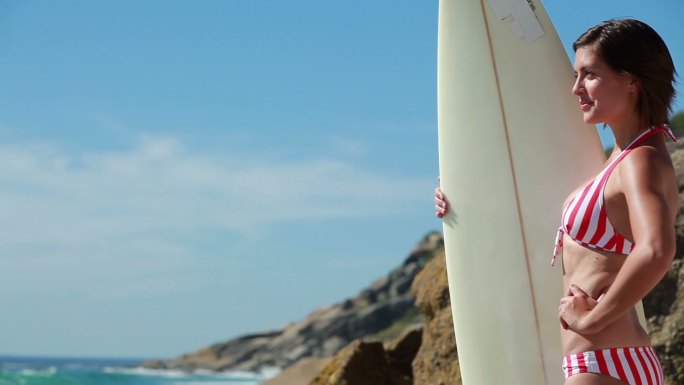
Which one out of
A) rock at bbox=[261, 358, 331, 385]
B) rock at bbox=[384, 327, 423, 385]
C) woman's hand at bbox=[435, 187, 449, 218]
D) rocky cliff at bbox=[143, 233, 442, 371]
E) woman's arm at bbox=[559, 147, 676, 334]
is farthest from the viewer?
rocky cliff at bbox=[143, 233, 442, 371]

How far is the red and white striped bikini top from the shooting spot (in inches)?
87.6

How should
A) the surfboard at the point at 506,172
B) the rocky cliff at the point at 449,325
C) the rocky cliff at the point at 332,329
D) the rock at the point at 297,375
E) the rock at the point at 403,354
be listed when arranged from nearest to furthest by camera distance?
1. the surfboard at the point at 506,172
2. the rocky cliff at the point at 449,325
3. the rock at the point at 403,354
4. the rock at the point at 297,375
5. the rocky cliff at the point at 332,329

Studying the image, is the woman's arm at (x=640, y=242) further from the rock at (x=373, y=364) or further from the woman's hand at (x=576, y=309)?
the rock at (x=373, y=364)

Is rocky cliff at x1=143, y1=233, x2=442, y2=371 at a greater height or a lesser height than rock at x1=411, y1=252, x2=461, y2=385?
greater

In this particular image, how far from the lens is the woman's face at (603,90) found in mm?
2303

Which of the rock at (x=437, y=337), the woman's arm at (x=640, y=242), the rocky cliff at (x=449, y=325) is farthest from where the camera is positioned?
the rock at (x=437, y=337)

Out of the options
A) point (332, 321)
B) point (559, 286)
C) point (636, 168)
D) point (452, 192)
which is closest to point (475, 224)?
point (452, 192)

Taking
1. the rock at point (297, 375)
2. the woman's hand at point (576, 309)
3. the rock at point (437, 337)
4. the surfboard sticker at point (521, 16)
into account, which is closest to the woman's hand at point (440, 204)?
the surfboard sticker at point (521, 16)

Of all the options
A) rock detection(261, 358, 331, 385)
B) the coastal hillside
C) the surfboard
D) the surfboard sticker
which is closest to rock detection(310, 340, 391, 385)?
the coastal hillside

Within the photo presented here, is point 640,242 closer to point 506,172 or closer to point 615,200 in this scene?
point 615,200

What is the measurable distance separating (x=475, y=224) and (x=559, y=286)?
367 mm

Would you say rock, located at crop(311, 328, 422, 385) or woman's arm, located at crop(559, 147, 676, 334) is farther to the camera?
rock, located at crop(311, 328, 422, 385)

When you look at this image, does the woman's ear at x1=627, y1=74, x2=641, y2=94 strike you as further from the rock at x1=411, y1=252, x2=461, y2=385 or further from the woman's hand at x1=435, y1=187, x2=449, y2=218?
the rock at x1=411, y1=252, x2=461, y2=385

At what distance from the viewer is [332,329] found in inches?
2009
